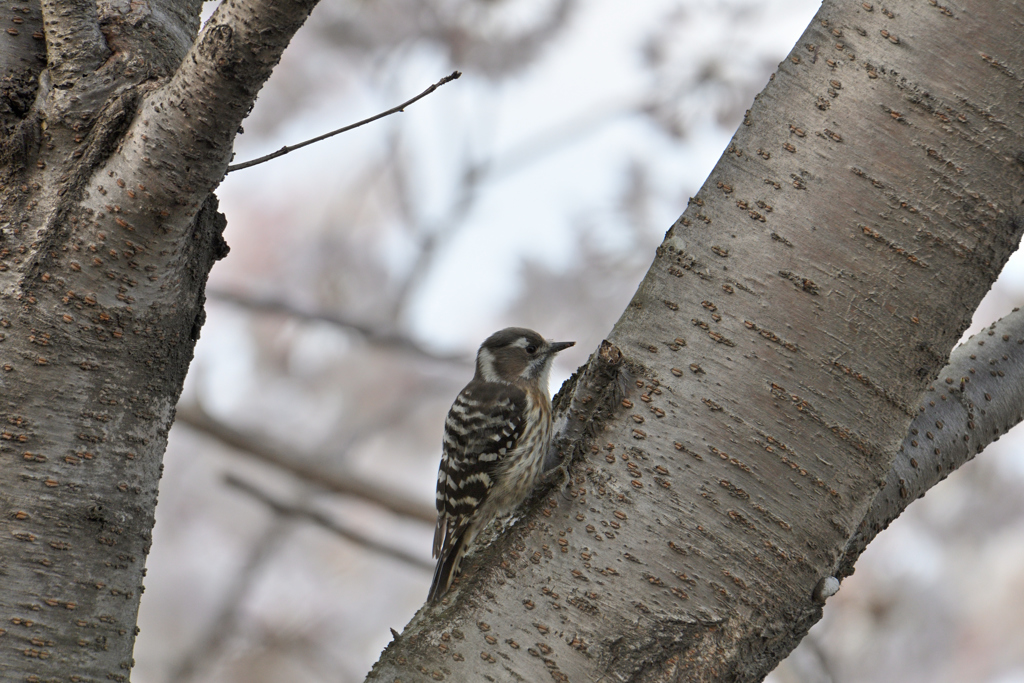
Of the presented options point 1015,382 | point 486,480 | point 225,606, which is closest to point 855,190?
point 1015,382

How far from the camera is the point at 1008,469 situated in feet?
30.6

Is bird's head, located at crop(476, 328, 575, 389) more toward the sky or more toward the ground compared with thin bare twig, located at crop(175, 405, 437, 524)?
more toward the sky

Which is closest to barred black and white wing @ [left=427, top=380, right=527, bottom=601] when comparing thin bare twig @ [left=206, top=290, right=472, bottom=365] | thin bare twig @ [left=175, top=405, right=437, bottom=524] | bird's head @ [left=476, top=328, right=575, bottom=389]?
bird's head @ [left=476, top=328, right=575, bottom=389]

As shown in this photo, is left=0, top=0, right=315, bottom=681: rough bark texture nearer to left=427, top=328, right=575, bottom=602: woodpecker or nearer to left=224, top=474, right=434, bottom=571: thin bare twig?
left=427, top=328, right=575, bottom=602: woodpecker

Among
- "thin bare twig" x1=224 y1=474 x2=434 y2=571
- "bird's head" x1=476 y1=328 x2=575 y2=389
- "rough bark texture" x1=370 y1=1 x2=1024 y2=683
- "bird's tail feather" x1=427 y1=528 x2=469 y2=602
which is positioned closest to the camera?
"rough bark texture" x1=370 y1=1 x2=1024 y2=683

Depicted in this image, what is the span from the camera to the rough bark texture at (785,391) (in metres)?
1.62

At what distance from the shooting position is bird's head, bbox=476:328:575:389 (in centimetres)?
420

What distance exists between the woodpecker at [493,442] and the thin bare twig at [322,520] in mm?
395

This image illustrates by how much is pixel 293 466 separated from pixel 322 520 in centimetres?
49

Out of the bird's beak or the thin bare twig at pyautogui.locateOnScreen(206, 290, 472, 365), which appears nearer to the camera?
the bird's beak

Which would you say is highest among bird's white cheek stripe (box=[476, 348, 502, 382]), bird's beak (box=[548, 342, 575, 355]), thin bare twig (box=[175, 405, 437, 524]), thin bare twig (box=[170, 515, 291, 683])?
bird's beak (box=[548, 342, 575, 355])

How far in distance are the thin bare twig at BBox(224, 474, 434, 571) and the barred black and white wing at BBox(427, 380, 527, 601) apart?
344mm

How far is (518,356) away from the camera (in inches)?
166

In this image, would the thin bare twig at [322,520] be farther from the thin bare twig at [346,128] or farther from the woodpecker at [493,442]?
the thin bare twig at [346,128]
